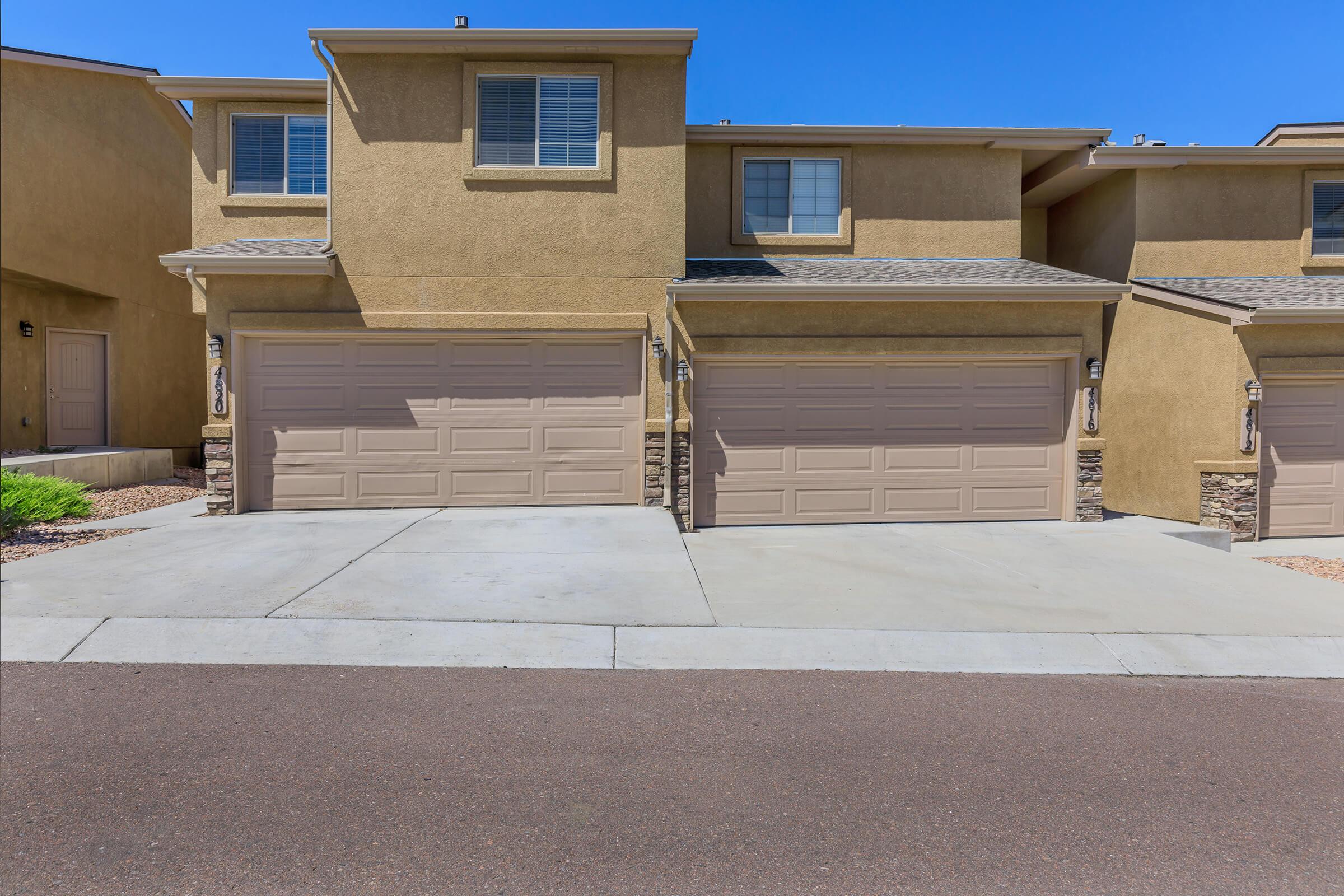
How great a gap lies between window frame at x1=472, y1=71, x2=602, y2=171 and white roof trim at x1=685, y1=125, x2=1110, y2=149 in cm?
169

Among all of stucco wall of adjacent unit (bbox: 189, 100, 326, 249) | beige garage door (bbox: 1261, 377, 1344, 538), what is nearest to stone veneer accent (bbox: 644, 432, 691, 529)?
stucco wall of adjacent unit (bbox: 189, 100, 326, 249)

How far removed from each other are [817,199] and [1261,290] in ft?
22.1

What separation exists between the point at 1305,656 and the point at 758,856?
4840 millimetres

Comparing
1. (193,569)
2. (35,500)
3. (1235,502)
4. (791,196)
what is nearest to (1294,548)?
Result: (1235,502)

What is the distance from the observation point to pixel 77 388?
15266 millimetres

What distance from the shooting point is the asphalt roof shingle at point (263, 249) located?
9875mm

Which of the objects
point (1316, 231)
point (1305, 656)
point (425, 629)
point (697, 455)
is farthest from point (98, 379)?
point (1316, 231)

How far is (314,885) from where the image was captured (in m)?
2.76

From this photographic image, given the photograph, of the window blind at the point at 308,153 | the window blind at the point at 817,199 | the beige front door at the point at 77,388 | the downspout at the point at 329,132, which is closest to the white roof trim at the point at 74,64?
the window blind at the point at 308,153

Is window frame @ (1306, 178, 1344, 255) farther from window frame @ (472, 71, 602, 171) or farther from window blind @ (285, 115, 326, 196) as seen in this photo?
window blind @ (285, 115, 326, 196)

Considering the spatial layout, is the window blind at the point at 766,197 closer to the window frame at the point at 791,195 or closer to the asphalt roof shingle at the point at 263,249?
the window frame at the point at 791,195

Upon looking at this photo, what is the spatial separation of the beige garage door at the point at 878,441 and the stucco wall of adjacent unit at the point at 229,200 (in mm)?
6364

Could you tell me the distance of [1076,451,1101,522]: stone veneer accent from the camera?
1067cm

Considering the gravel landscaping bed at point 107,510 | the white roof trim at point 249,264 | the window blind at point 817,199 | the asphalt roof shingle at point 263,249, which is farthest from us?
the window blind at point 817,199
